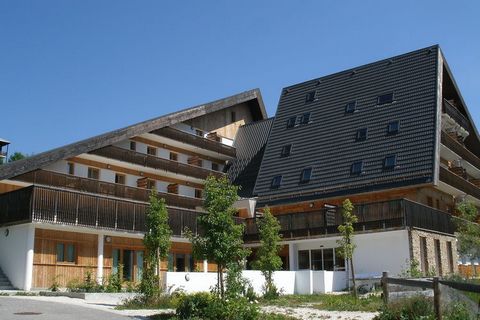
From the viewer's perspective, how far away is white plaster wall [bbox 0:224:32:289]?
26.2 m

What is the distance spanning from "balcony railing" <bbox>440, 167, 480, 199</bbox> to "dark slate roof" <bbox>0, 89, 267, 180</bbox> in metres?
17.1

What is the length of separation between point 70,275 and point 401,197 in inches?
697

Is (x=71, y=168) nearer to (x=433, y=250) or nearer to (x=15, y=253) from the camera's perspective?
(x=15, y=253)

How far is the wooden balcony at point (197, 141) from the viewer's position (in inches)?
1581

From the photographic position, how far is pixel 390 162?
33.2 metres

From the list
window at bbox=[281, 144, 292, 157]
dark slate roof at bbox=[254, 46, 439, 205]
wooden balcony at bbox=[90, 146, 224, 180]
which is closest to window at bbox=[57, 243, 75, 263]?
wooden balcony at bbox=[90, 146, 224, 180]

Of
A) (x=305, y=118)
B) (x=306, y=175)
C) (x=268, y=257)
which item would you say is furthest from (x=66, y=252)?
(x=305, y=118)

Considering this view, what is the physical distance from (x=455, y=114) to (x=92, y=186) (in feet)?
81.2

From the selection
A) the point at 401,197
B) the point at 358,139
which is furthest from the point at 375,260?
the point at 358,139

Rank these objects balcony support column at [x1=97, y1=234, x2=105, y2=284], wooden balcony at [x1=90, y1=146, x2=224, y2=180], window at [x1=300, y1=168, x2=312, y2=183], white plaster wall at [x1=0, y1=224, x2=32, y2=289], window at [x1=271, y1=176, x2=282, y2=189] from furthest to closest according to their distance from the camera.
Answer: window at [x1=271, y1=176, x2=282, y2=189], window at [x1=300, y1=168, x2=312, y2=183], wooden balcony at [x1=90, y1=146, x2=224, y2=180], balcony support column at [x1=97, y1=234, x2=105, y2=284], white plaster wall at [x1=0, y1=224, x2=32, y2=289]

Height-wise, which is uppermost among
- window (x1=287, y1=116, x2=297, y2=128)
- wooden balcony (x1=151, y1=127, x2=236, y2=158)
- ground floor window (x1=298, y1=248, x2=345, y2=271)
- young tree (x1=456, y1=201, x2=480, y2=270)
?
window (x1=287, y1=116, x2=297, y2=128)

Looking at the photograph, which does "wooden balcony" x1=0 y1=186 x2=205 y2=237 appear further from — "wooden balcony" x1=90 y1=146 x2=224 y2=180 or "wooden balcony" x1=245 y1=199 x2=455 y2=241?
"wooden balcony" x1=245 y1=199 x2=455 y2=241

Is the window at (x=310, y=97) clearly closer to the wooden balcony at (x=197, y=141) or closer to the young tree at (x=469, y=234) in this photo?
the wooden balcony at (x=197, y=141)

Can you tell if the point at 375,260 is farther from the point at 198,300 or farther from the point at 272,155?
the point at 198,300
